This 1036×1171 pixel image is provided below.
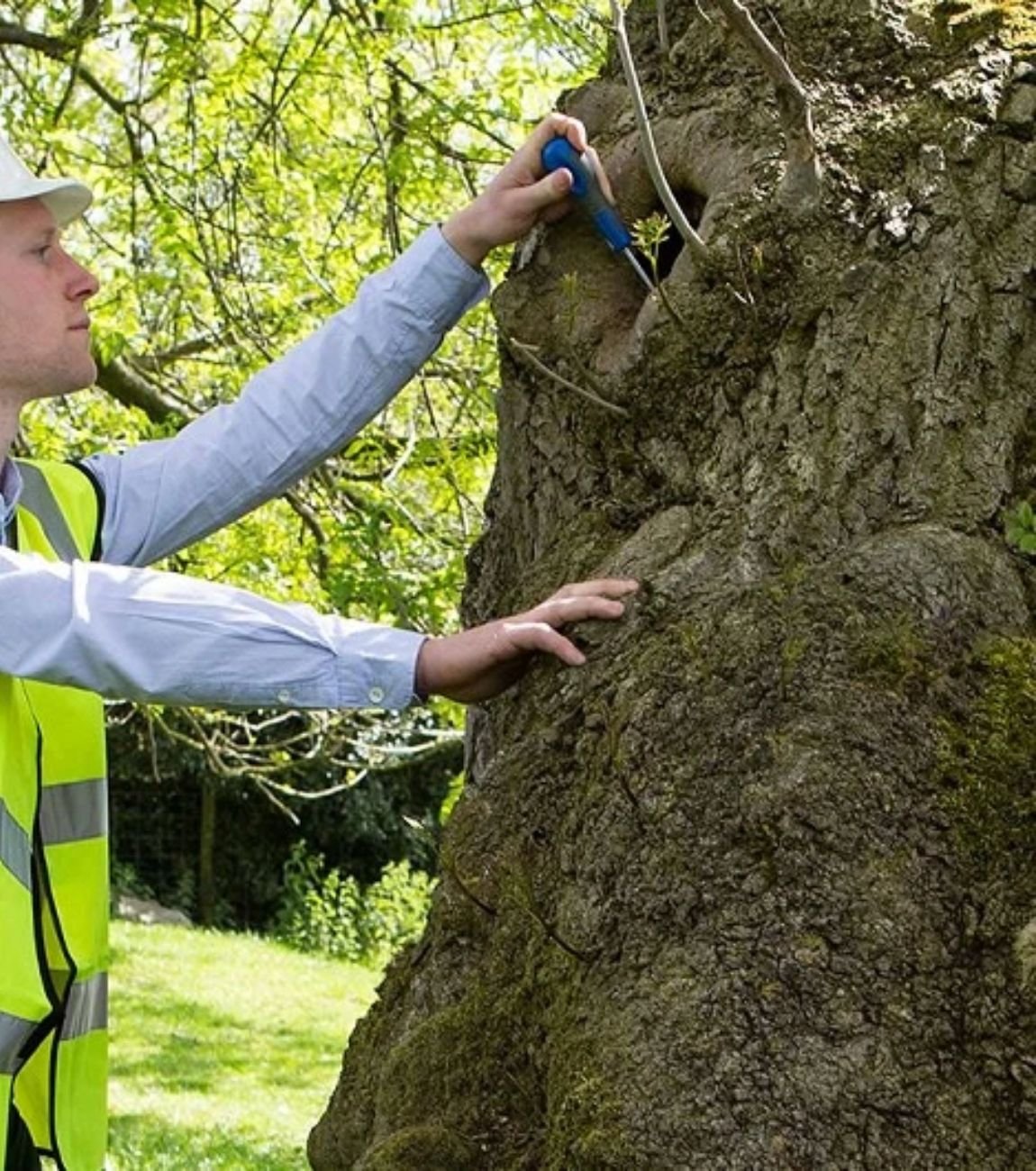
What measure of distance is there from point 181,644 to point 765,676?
734mm

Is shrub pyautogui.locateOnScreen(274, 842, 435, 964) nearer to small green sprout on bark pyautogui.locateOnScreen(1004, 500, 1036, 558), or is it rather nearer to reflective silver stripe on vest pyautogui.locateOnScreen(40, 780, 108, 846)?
reflective silver stripe on vest pyautogui.locateOnScreen(40, 780, 108, 846)

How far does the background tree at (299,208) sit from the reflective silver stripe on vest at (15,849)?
3653 mm

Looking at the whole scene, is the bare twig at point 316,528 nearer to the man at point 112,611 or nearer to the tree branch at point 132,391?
the tree branch at point 132,391

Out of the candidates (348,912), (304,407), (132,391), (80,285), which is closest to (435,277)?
(304,407)

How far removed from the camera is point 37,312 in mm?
2744

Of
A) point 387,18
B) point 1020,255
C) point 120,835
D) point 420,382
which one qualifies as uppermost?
point 387,18

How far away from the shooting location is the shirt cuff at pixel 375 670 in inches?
95.0

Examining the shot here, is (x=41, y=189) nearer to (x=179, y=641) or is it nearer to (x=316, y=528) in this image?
(x=179, y=641)

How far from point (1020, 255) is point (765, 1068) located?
119cm

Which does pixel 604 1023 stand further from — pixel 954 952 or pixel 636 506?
pixel 636 506

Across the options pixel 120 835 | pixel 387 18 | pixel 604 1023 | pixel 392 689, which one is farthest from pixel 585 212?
pixel 120 835

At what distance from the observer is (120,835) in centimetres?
1850

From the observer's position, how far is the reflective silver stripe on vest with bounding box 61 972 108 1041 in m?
2.71

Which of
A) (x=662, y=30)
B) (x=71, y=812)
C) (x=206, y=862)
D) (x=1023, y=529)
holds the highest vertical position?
(x=662, y=30)
